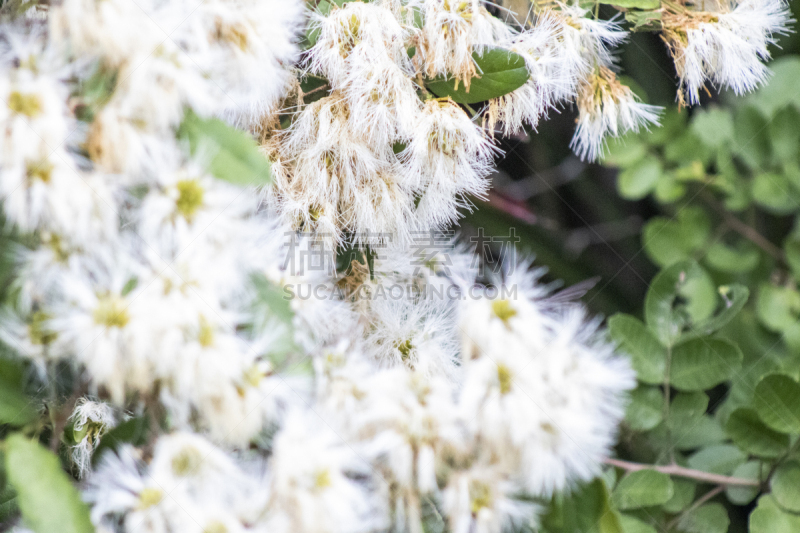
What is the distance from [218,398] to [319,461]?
6 centimetres

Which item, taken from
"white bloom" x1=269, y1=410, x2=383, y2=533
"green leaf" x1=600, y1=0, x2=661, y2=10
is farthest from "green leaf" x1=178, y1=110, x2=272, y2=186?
"green leaf" x1=600, y1=0, x2=661, y2=10

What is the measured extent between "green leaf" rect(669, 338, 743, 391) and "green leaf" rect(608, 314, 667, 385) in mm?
11

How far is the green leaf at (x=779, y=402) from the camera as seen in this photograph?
0.45m

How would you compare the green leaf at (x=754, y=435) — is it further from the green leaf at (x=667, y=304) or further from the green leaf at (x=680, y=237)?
the green leaf at (x=680, y=237)

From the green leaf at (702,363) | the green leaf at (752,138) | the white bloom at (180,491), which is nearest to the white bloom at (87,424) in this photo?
the white bloom at (180,491)

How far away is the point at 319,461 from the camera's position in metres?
0.30

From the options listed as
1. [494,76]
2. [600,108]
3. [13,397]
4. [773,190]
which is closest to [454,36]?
[494,76]

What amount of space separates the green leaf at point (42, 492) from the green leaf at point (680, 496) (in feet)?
1.39

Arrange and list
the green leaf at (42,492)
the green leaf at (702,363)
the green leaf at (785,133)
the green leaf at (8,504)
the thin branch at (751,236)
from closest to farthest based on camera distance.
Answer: the green leaf at (42,492) → the green leaf at (8,504) → the green leaf at (702,363) → the green leaf at (785,133) → the thin branch at (751,236)

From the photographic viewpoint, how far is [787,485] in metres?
0.47

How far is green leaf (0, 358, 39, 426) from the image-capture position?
0.33 metres

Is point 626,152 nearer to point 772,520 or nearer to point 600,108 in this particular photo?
point 600,108

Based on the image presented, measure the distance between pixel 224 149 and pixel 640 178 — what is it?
56cm

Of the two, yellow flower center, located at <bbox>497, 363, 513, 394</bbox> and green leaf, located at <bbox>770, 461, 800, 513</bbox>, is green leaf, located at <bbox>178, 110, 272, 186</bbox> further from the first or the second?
green leaf, located at <bbox>770, 461, 800, 513</bbox>
